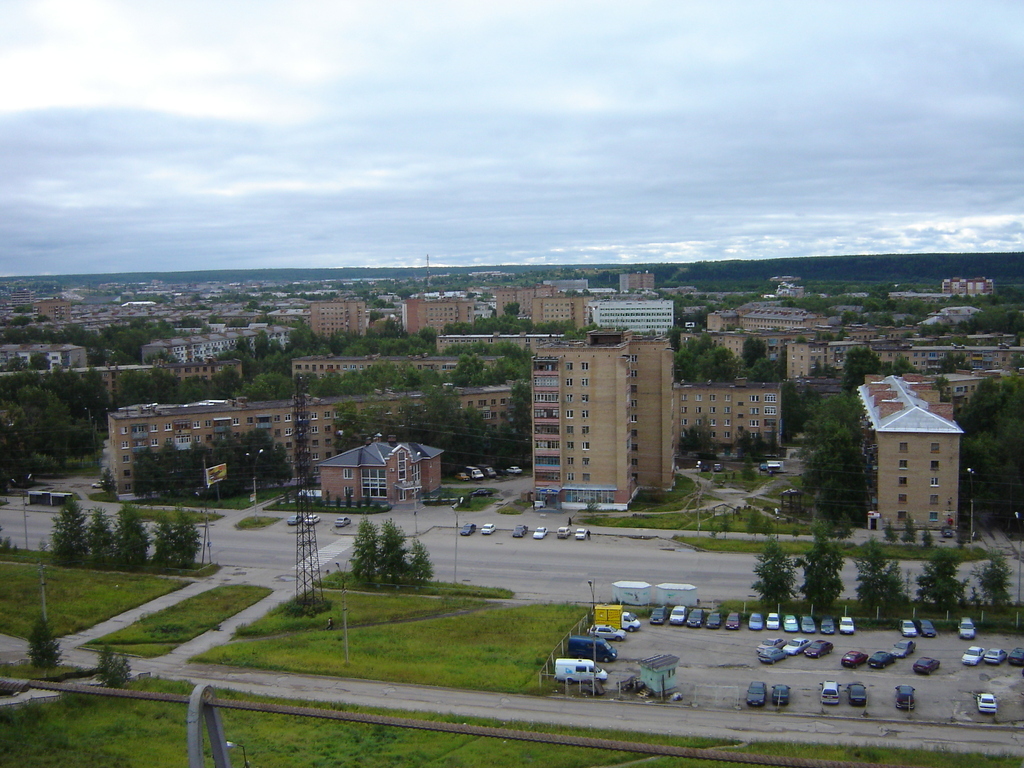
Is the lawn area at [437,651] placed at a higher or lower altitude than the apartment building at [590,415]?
lower

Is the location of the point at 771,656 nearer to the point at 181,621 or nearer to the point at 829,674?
the point at 829,674

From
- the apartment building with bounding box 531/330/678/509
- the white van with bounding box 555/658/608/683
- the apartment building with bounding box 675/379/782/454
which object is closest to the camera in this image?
the white van with bounding box 555/658/608/683

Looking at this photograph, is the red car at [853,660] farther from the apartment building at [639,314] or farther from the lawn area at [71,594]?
the apartment building at [639,314]

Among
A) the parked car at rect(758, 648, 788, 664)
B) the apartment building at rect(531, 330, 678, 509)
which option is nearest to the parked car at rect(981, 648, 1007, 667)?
the parked car at rect(758, 648, 788, 664)

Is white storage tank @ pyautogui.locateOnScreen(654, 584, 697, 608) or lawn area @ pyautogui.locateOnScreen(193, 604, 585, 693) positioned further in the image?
white storage tank @ pyautogui.locateOnScreen(654, 584, 697, 608)

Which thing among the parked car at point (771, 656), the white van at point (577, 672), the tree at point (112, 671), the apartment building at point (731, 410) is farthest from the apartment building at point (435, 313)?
the tree at point (112, 671)

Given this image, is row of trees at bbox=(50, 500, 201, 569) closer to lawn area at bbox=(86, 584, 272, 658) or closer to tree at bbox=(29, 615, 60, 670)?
lawn area at bbox=(86, 584, 272, 658)

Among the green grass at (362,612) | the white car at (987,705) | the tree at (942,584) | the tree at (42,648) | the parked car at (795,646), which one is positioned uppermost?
the tree at (42,648)

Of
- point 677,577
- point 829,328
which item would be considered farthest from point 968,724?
point 829,328
